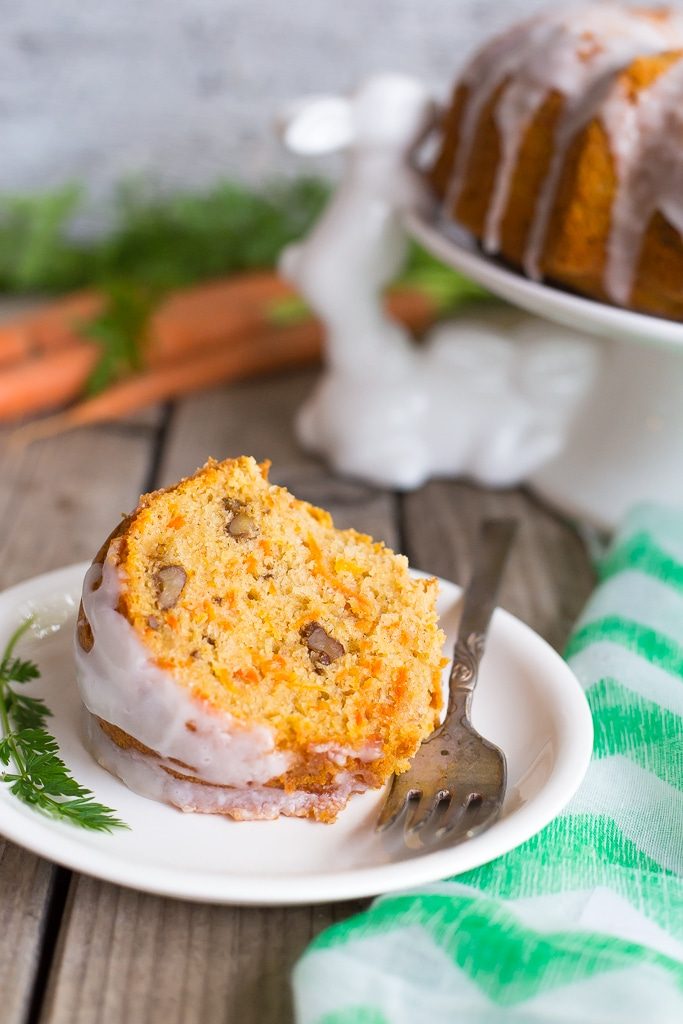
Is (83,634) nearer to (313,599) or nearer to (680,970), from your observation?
(313,599)

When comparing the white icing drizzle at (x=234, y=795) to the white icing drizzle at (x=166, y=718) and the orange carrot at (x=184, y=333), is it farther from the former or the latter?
the orange carrot at (x=184, y=333)

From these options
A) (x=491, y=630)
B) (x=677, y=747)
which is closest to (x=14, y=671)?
(x=491, y=630)

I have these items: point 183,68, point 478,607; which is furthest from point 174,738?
point 183,68


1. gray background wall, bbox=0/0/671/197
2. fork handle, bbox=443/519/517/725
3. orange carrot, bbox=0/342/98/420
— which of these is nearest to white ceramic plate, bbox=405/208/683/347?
fork handle, bbox=443/519/517/725

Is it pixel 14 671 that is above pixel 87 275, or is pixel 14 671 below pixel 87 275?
above

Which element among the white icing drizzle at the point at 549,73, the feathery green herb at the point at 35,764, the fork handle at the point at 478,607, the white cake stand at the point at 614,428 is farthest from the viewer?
the white cake stand at the point at 614,428

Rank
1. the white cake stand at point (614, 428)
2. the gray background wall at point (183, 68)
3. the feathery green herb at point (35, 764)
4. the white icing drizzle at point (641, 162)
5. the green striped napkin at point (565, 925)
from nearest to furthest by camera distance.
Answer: the green striped napkin at point (565, 925) → the feathery green herb at point (35, 764) → the white icing drizzle at point (641, 162) → the white cake stand at point (614, 428) → the gray background wall at point (183, 68)

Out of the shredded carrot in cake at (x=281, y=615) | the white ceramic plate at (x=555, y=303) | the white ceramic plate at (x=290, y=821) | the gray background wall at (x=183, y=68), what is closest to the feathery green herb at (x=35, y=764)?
the white ceramic plate at (x=290, y=821)
